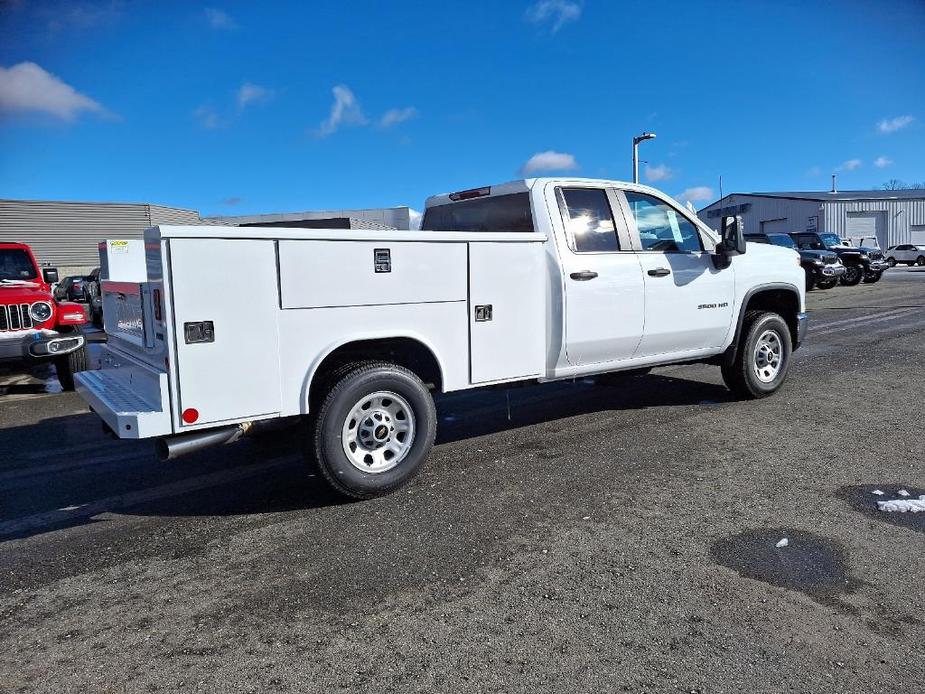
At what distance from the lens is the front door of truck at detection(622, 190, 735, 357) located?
592cm

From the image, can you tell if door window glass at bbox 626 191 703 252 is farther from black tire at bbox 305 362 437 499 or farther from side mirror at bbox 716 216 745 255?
black tire at bbox 305 362 437 499

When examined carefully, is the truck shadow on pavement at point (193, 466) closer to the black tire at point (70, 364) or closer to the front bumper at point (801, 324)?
the front bumper at point (801, 324)

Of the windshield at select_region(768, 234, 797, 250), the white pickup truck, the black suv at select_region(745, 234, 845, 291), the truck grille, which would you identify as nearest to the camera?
the white pickup truck

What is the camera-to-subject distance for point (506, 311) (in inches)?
195

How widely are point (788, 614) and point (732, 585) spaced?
11.8 inches

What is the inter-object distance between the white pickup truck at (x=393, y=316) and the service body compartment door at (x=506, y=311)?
0.04ft

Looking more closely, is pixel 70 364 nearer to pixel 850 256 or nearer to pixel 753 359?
pixel 753 359

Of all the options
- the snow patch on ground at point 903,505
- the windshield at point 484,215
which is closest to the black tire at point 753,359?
the snow patch on ground at point 903,505

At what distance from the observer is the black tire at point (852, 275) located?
2511 cm

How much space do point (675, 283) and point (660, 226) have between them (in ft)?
1.76

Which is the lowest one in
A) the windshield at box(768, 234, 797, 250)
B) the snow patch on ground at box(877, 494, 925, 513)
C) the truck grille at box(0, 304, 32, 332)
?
the snow patch on ground at box(877, 494, 925, 513)

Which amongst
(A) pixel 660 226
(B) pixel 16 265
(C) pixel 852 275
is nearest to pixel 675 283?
(A) pixel 660 226

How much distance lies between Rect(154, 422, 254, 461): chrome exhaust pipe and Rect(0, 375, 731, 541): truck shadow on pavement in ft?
1.51

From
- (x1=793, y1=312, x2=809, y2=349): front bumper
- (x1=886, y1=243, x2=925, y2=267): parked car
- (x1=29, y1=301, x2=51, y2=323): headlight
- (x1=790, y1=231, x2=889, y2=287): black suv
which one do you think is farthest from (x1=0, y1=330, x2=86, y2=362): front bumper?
(x1=886, y1=243, x2=925, y2=267): parked car
